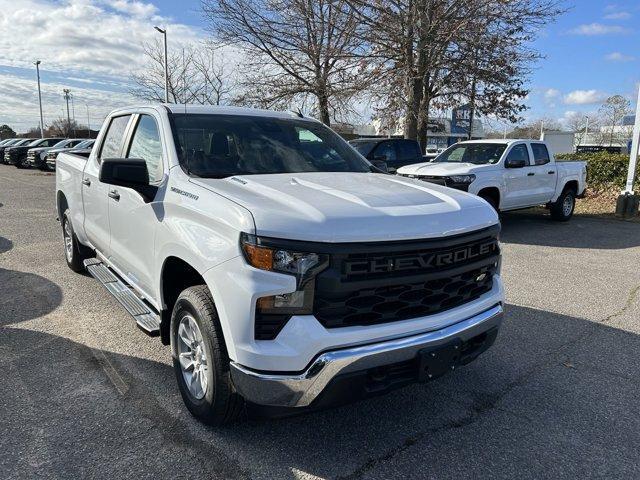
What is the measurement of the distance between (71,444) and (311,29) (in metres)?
16.1

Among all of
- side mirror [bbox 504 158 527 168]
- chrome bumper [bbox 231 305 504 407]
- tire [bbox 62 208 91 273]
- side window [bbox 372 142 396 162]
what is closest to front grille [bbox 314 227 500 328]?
chrome bumper [bbox 231 305 504 407]

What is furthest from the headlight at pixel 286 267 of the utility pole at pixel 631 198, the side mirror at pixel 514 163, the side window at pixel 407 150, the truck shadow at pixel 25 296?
the utility pole at pixel 631 198

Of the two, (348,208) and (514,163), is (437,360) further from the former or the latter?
(514,163)

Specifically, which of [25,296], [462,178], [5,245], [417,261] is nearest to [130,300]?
[25,296]

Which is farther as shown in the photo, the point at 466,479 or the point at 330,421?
the point at 330,421

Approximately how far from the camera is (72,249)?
19.9 ft

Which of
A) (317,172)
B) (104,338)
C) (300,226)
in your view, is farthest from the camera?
(104,338)

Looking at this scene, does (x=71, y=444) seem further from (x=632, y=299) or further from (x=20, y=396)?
(x=632, y=299)

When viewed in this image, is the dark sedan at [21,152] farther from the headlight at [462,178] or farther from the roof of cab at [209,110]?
the roof of cab at [209,110]

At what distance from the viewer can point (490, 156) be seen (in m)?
10.1

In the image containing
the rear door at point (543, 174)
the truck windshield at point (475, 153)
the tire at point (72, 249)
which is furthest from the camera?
the rear door at point (543, 174)

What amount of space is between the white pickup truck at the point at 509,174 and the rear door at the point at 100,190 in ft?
19.1

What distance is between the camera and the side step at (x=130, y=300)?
3398 mm

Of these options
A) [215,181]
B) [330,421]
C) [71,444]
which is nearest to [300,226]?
[215,181]
